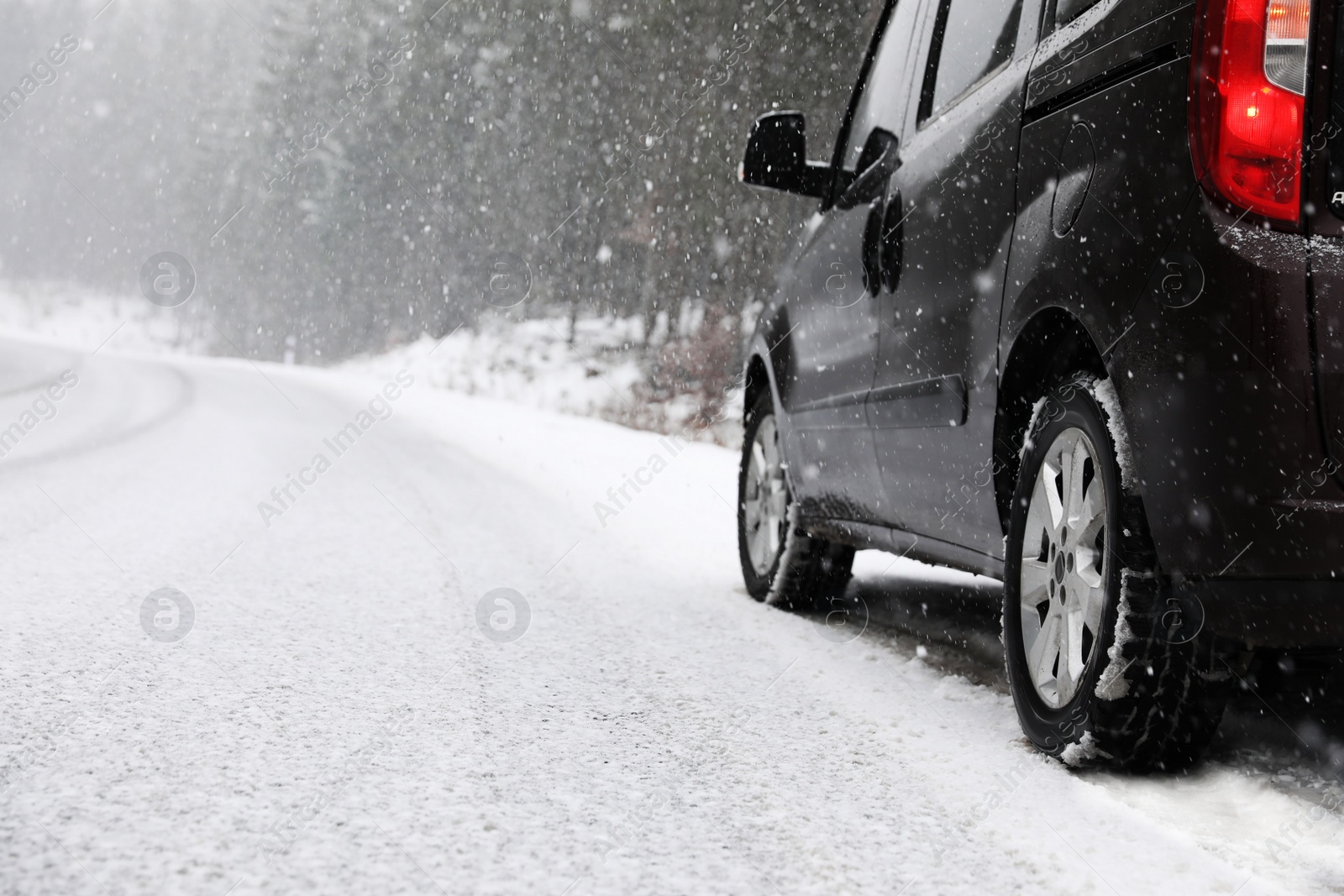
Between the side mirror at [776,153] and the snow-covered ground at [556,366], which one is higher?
the side mirror at [776,153]

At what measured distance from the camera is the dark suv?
186cm

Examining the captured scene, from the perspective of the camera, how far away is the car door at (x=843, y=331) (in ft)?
11.9

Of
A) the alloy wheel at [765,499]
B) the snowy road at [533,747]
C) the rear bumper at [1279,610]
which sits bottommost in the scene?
the snowy road at [533,747]

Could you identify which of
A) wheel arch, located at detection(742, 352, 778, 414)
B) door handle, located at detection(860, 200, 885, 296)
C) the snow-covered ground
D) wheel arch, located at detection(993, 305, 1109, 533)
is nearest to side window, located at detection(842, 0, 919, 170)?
door handle, located at detection(860, 200, 885, 296)

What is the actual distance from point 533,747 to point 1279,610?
153 cm

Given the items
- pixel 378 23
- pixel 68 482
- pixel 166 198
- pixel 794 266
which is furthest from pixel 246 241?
pixel 794 266

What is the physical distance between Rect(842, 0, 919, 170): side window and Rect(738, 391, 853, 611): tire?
117 cm

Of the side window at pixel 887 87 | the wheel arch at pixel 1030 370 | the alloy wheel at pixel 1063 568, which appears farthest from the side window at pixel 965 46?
the alloy wheel at pixel 1063 568

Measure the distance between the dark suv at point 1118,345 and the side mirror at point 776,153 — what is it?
2.06ft

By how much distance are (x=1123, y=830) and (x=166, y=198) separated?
241ft

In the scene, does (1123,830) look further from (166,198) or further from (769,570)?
(166,198)

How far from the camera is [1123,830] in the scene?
2086mm

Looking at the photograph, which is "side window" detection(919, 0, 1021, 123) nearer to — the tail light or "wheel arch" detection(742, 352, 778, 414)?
the tail light

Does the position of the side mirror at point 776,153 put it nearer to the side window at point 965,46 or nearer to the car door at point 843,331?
the car door at point 843,331
